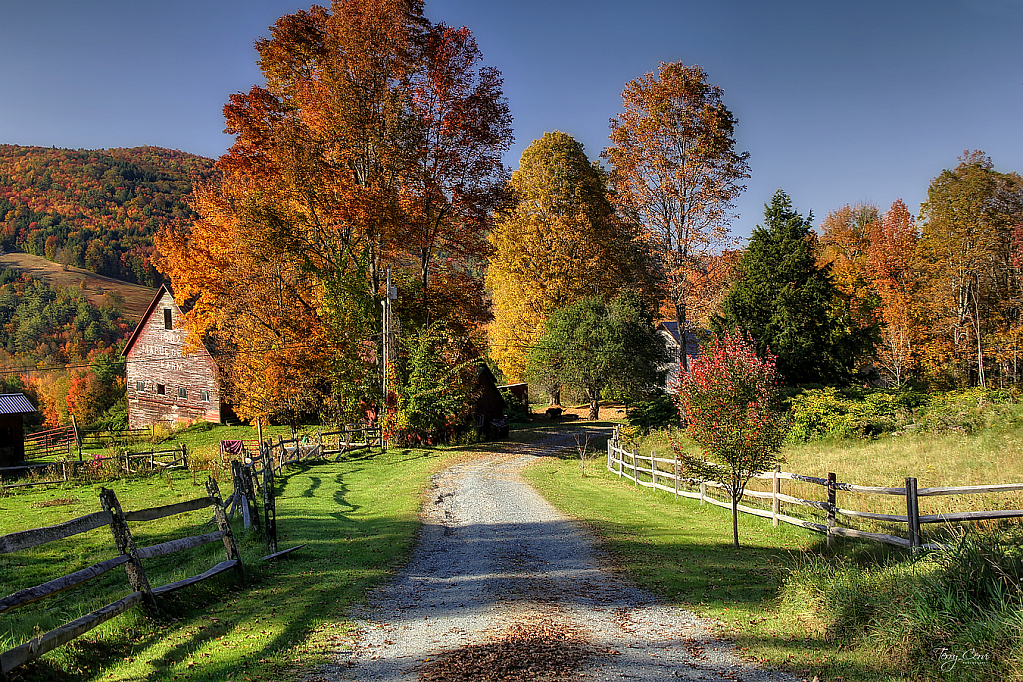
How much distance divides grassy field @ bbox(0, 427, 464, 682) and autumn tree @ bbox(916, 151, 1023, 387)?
120 feet

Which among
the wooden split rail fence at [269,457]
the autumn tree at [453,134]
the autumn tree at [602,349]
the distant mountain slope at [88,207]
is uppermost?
the distant mountain slope at [88,207]

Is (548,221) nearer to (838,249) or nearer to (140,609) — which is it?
(838,249)

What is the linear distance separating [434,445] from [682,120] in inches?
826

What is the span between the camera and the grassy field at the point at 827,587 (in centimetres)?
668

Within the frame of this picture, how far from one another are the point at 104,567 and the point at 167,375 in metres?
43.7

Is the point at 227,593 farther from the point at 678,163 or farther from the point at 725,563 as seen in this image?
the point at 678,163

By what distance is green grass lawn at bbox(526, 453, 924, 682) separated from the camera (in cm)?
734

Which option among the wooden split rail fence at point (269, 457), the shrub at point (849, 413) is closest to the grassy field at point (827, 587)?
the shrub at point (849, 413)

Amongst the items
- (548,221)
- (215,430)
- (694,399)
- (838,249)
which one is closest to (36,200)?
(215,430)

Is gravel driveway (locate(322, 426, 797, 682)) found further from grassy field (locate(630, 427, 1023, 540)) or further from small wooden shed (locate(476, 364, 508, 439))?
small wooden shed (locate(476, 364, 508, 439))

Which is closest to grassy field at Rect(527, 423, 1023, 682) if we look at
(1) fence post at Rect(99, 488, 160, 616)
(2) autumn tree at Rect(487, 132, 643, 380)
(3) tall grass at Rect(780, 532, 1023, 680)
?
(3) tall grass at Rect(780, 532, 1023, 680)

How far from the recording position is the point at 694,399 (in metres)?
13.1

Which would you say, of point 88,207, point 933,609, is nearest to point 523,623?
point 933,609

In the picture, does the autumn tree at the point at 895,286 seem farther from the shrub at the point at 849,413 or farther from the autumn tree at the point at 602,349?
the shrub at the point at 849,413
